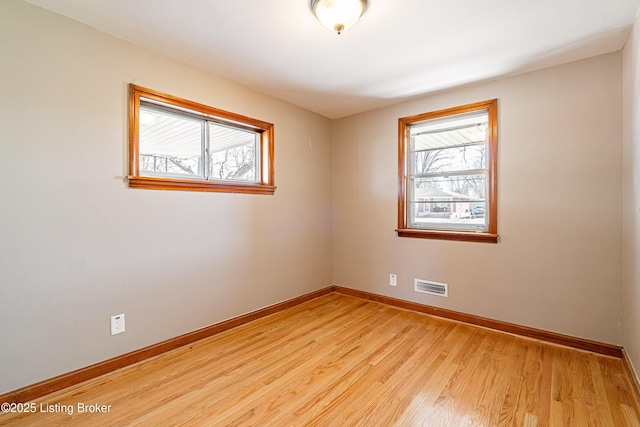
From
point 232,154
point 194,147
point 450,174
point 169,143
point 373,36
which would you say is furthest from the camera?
point 450,174

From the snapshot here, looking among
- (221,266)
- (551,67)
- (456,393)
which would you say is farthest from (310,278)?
(551,67)

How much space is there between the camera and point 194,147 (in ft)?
8.62

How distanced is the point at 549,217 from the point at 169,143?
327 centimetres

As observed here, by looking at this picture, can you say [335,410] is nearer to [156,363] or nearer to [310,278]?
[156,363]

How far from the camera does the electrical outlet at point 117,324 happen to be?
2.06m

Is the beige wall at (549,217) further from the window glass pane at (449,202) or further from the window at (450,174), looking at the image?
the window glass pane at (449,202)

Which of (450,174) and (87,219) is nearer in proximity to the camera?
(87,219)

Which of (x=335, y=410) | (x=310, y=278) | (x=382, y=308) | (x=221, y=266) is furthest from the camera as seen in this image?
(x=310, y=278)

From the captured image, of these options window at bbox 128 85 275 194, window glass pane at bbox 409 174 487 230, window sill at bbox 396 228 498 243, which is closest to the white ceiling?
window at bbox 128 85 275 194

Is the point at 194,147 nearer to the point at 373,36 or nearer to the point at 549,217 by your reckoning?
the point at 373,36

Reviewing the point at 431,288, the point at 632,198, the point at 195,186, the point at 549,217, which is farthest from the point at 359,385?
the point at 632,198

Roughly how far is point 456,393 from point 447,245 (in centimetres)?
152

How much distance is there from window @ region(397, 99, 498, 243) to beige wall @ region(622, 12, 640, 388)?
2.77 ft

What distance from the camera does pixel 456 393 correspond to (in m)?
1.82
